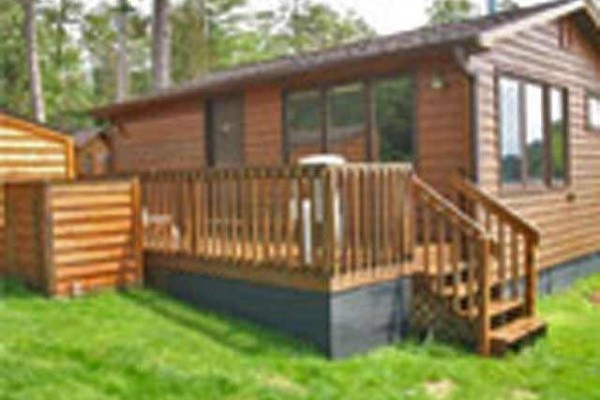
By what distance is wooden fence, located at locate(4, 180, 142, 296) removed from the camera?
22.7 feet

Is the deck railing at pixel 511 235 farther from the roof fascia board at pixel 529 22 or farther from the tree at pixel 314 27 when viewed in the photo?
the tree at pixel 314 27

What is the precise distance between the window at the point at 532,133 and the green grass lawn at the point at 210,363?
9.03 ft

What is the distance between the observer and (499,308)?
6.85 meters

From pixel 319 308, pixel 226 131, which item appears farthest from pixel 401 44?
pixel 319 308

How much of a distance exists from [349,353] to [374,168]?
1728 mm

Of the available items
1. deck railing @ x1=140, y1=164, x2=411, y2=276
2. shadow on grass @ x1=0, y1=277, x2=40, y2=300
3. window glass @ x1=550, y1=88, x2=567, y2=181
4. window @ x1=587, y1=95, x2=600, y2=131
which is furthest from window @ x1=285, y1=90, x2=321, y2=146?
window @ x1=587, y1=95, x2=600, y2=131

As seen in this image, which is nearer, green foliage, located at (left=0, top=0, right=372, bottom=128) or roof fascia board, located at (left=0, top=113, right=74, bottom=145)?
roof fascia board, located at (left=0, top=113, right=74, bottom=145)

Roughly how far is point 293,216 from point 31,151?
4.73 meters

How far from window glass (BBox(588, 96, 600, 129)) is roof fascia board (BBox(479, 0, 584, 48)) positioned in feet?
5.25

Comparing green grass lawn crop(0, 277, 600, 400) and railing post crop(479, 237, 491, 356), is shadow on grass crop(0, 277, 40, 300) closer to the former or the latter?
green grass lawn crop(0, 277, 600, 400)

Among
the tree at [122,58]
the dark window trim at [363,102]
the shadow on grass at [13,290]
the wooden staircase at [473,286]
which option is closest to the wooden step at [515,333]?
the wooden staircase at [473,286]

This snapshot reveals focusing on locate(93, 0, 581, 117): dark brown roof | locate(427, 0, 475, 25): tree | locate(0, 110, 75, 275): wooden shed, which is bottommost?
locate(0, 110, 75, 275): wooden shed

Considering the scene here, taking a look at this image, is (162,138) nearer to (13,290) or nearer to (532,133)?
(13,290)

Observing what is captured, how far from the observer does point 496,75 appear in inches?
334
